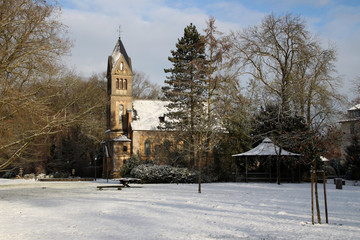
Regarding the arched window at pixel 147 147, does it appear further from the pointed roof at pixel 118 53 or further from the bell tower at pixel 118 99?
the pointed roof at pixel 118 53

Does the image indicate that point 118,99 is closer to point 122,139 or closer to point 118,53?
point 122,139

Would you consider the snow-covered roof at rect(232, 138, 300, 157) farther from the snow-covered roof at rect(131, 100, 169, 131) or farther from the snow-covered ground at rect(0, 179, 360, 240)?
the snow-covered roof at rect(131, 100, 169, 131)

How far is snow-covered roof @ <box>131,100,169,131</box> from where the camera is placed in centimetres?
4716

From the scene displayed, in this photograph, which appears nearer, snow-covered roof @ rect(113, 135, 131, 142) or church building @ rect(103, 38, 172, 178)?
snow-covered roof @ rect(113, 135, 131, 142)

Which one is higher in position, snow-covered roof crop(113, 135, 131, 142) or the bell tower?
the bell tower

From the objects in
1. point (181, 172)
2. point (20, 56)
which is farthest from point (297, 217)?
point (181, 172)

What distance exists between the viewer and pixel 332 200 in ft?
56.8

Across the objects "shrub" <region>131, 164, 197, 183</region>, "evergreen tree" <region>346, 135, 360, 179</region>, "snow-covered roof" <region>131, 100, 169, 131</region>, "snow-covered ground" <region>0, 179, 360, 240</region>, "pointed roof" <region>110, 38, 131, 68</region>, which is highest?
"pointed roof" <region>110, 38, 131, 68</region>

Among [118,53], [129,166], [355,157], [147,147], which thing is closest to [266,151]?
[355,157]

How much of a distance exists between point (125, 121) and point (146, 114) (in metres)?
2.99

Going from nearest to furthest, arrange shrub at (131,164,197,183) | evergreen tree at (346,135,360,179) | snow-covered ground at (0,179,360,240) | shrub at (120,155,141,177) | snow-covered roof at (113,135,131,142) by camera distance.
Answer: snow-covered ground at (0,179,360,240) < shrub at (131,164,197,183) < evergreen tree at (346,135,360,179) < shrub at (120,155,141,177) < snow-covered roof at (113,135,131,142)

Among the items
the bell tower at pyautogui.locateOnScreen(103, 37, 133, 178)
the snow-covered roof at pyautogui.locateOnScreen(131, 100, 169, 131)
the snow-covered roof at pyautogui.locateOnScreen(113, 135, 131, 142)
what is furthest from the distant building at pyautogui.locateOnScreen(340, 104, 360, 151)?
the bell tower at pyautogui.locateOnScreen(103, 37, 133, 178)

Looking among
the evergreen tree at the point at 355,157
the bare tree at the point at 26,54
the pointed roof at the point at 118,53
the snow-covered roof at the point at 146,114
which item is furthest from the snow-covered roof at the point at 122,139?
the bare tree at the point at 26,54

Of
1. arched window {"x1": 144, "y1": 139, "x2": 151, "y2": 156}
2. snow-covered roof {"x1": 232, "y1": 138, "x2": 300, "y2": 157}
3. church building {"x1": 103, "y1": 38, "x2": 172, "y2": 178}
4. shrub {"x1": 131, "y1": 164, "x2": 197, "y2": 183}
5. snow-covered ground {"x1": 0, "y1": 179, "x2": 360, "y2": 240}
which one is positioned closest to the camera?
snow-covered ground {"x1": 0, "y1": 179, "x2": 360, "y2": 240}
